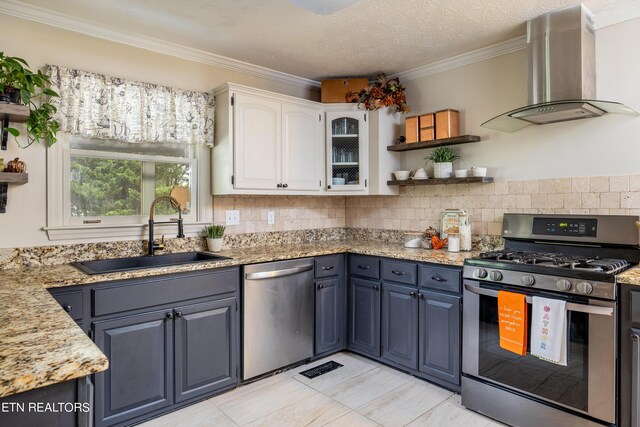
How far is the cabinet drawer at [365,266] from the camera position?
3098 millimetres

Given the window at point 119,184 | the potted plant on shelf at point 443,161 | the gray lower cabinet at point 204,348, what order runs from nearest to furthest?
the gray lower cabinet at point 204,348 < the window at point 119,184 < the potted plant on shelf at point 443,161

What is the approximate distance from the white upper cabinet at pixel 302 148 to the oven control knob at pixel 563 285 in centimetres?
206

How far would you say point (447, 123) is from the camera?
3.21 m

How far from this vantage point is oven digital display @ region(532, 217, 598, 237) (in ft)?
8.25

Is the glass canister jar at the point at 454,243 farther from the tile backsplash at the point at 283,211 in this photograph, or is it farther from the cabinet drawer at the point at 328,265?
the tile backsplash at the point at 283,211

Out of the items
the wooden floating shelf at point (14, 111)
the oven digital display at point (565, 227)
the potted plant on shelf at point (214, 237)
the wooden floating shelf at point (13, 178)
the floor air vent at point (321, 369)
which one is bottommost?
the floor air vent at point (321, 369)

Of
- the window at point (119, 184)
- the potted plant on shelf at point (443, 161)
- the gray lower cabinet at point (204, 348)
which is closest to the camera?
the gray lower cabinet at point (204, 348)

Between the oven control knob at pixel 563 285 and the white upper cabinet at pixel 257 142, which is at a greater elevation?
the white upper cabinet at pixel 257 142

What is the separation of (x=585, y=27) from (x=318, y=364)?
2.95 meters

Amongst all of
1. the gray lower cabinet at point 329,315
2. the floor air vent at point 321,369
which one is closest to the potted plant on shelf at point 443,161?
the gray lower cabinet at point 329,315

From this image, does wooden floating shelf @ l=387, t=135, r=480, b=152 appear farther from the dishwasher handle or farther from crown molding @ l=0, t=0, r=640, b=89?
the dishwasher handle

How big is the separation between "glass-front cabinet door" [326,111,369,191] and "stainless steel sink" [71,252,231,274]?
1.31m

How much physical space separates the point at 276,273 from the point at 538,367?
67.4 inches

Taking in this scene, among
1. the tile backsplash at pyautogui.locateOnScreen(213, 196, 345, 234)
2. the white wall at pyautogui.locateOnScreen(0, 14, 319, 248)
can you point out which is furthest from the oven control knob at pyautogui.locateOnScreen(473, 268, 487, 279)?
the white wall at pyautogui.locateOnScreen(0, 14, 319, 248)
